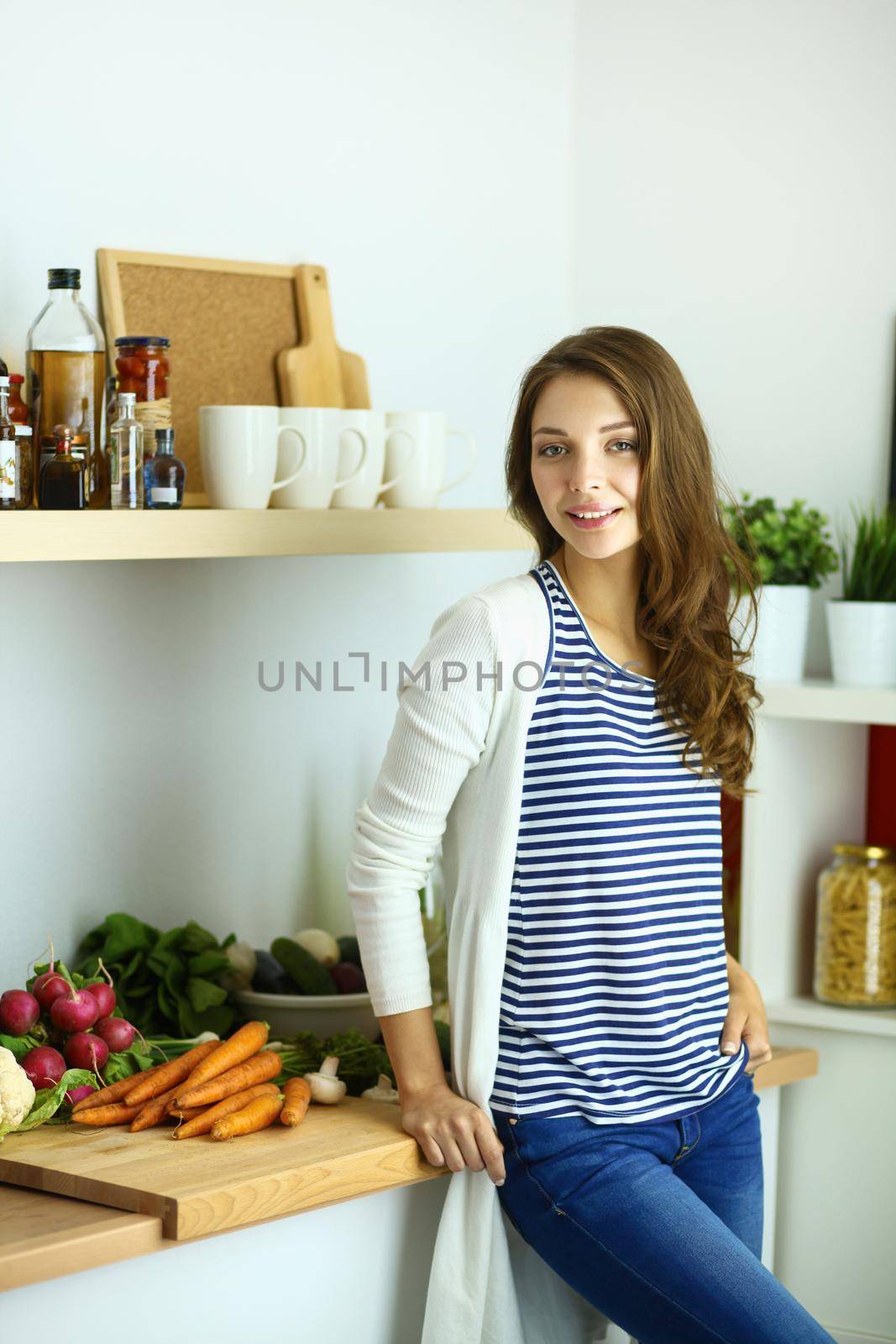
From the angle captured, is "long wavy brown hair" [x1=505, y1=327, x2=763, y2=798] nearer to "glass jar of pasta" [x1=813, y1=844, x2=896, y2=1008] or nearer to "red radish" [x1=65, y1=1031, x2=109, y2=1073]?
"glass jar of pasta" [x1=813, y1=844, x2=896, y2=1008]

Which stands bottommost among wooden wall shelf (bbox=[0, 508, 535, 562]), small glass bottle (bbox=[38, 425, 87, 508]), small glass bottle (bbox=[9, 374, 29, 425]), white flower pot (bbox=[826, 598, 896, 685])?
white flower pot (bbox=[826, 598, 896, 685])

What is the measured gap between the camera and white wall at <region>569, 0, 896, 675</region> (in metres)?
2.26

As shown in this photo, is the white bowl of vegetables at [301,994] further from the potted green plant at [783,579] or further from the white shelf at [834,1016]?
the potted green plant at [783,579]

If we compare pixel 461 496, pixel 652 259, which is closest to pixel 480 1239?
pixel 461 496

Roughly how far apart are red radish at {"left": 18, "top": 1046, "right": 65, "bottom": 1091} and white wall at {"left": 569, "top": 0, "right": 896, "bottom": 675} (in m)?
1.26

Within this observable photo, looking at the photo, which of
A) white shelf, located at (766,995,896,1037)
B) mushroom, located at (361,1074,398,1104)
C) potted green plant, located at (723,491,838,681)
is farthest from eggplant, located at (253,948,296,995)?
potted green plant, located at (723,491,838,681)

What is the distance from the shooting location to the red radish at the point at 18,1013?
1.69 metres

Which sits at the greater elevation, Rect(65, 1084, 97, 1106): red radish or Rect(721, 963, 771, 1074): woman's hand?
Rect(721, 963, 771, 1074): woman's hand

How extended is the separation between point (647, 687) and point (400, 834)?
12.1 inches

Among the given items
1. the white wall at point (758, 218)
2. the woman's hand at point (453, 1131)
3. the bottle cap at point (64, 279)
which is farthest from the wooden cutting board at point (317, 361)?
the woman's hand at point (453, 1131)

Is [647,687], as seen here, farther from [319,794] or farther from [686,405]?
[319,794]

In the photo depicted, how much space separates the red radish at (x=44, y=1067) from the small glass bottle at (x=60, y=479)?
0.58 metres

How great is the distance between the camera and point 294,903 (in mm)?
2256

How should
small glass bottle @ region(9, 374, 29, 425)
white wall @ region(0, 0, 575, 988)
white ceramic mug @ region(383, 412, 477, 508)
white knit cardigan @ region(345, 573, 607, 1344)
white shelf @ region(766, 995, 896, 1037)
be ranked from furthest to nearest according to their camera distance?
white shelf @ region(766, 995, 896, 1037), white ceramic mug @ region(383, 412, 477, 508), white wall @ region(0, 0, 575, 988), small glass bottle @ region(9, 374, 29, 425), white knit cardigan @ region(345, 573, 607, 1344)
